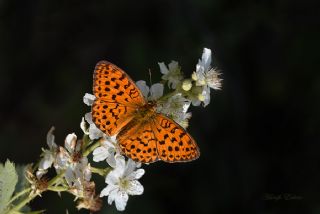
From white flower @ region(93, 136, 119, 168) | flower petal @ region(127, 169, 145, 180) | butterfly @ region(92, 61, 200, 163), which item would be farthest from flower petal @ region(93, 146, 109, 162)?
flower petal @ region(127, 169, 145, 180)

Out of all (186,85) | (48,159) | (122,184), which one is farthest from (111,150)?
(186,85)

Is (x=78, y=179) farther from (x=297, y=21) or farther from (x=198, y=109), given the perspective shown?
(x=297, y=21)

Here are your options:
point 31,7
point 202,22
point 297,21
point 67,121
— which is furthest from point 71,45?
point 297,21

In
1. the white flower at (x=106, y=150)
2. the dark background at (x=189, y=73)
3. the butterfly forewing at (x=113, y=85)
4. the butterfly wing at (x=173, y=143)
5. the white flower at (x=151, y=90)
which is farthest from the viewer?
the dark background at (x=189, y=73)

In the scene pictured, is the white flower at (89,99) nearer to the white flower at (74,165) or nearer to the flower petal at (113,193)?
the white flower at (74,165)

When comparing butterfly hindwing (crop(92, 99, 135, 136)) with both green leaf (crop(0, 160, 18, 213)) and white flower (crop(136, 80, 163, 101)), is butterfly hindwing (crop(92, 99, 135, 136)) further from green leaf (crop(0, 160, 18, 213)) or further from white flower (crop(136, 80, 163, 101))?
green leaf (crop(0, 160, 18, 213))

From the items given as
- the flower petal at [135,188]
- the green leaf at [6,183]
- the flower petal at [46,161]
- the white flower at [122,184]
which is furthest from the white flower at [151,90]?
the green leaf at [6,183]
